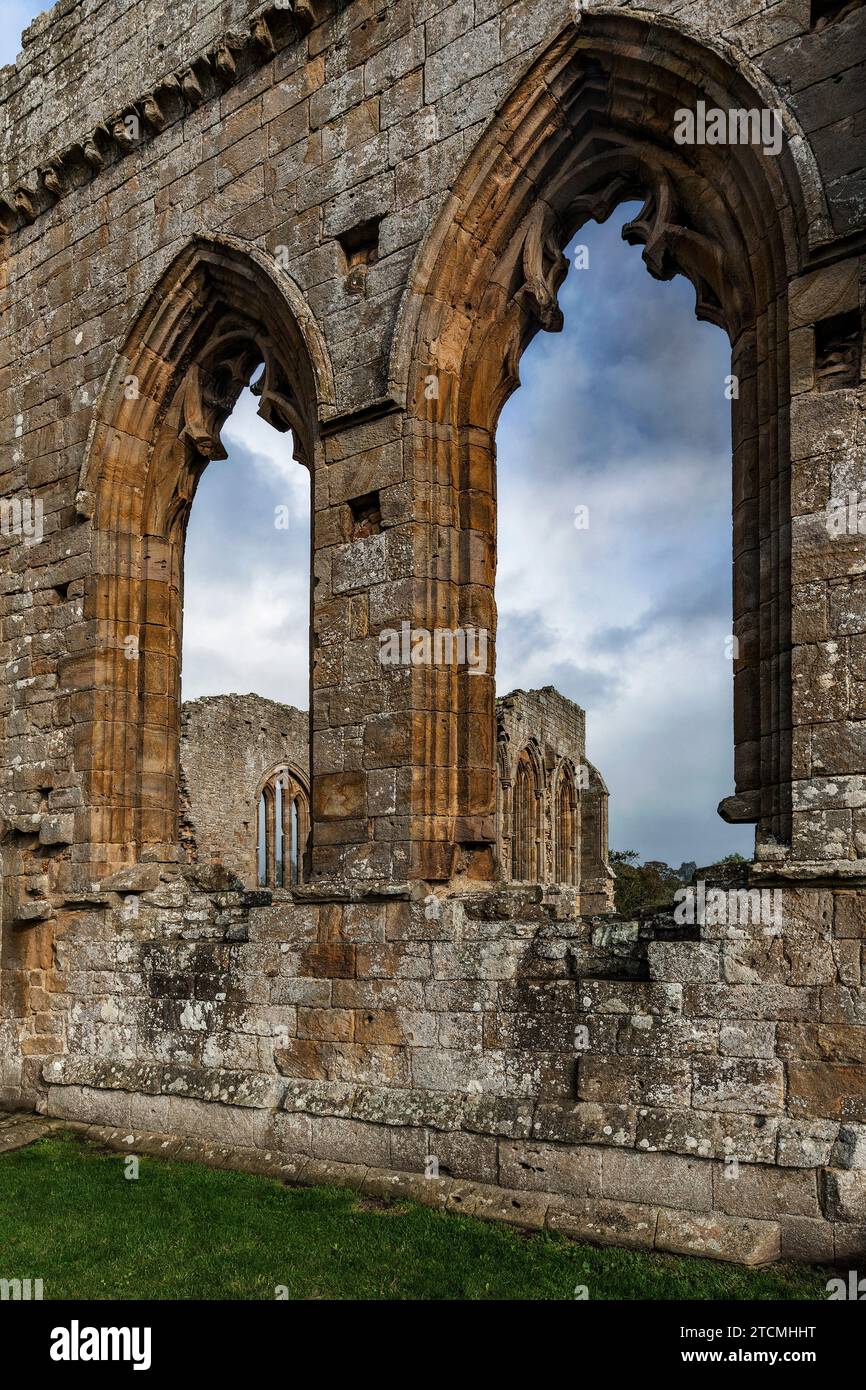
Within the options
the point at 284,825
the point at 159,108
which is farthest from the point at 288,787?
the point at 159,108

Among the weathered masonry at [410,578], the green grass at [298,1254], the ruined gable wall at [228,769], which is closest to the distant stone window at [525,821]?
the ruined gable wall at [228,769]

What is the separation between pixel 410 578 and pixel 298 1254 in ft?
12.3

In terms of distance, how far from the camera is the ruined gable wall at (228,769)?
61.6 ft

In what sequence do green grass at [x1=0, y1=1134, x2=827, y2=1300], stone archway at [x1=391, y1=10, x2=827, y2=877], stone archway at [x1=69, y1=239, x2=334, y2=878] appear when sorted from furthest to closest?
stone archway at [x1=69, y1=239, x2=334, y2=878], stone archway at [x1=391, y1=10, x2=827, y2=877], green grass at [x1=0, y1=1134, x2=827, y2=1300]

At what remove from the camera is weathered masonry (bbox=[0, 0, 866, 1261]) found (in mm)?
5199

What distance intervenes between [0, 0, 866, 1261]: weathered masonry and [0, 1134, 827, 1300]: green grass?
29 cm

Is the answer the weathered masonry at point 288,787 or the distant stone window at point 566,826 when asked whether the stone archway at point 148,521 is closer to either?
the weathered masonry at point 288,787

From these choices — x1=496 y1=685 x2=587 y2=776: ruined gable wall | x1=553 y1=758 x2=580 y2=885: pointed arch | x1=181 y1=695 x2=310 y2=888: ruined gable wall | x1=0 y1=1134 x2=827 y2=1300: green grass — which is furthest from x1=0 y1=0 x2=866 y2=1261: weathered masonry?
x1=553 y1=758 x2=580 y2=885: pointed arch

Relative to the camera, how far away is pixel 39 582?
9508 mm

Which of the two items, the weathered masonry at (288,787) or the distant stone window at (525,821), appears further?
the distant stone window at (525,821)

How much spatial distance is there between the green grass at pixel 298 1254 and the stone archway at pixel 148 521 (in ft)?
10.7

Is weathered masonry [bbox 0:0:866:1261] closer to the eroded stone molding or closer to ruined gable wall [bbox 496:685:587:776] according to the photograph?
the eroded stone molding

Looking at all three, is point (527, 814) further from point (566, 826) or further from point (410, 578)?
point (410, 578)

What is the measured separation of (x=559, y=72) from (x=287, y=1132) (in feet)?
21.5
